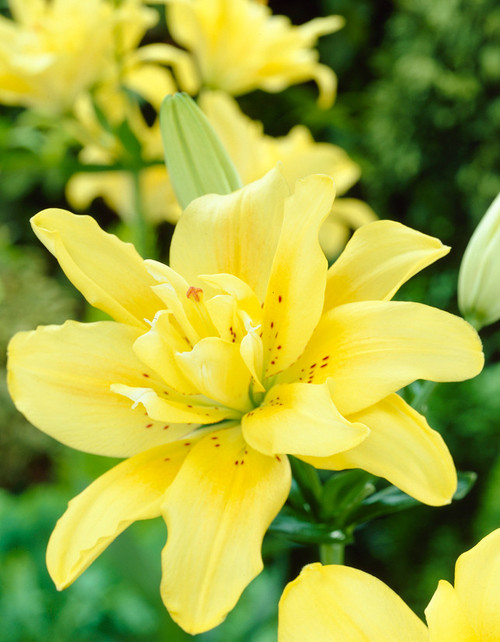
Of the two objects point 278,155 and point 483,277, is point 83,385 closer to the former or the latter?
point 483,277

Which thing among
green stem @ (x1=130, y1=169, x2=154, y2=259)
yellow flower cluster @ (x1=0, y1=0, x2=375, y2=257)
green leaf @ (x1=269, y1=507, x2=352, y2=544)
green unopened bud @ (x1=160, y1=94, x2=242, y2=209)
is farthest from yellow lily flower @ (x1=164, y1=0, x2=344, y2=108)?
green leaf @ (x1=269, y1=507, x2=352, y2=544)

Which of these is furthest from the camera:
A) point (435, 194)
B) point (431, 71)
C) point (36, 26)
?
point (435, 194)

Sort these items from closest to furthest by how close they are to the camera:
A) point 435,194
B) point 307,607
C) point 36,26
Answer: point 307,607 → point 36,26 → point 435,194

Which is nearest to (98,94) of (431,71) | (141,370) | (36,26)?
(36,26)

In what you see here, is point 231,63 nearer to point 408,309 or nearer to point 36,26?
point 36,26

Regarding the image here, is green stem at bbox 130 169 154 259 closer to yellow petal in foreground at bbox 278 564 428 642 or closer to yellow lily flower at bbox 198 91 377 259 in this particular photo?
yellow lily flower at bbox 198 91 377 259

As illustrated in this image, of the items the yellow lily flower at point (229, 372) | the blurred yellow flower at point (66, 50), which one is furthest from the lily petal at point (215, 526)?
the blurred yellow flower at point (66, 50)

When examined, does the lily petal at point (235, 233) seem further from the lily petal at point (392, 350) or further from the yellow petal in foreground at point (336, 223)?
the yellow petal in foreground at point (336, 223)
